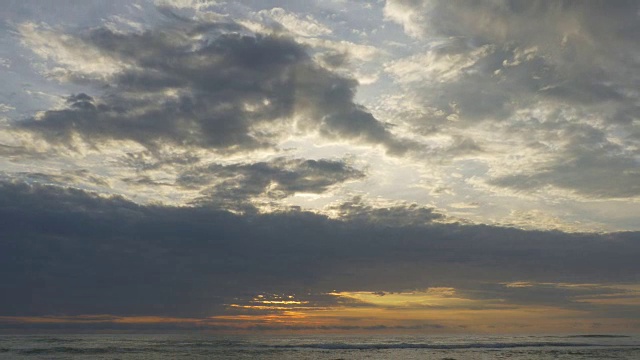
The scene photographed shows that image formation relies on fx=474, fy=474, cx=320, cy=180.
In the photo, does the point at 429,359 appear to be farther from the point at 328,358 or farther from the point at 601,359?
the point at 601,359

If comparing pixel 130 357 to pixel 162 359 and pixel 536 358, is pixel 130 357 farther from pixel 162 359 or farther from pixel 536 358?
pixel 536 358

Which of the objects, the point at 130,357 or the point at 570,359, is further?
the point at 130,357

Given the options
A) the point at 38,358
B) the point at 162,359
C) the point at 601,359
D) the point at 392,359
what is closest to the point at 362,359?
the point at 392,359

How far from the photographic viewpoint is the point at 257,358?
74.4 meters

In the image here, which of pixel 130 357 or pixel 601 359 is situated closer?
pixel 601 359

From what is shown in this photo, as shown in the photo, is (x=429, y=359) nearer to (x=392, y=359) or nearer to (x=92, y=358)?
(x=392, y=359)

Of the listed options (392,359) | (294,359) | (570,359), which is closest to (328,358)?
(294,359)

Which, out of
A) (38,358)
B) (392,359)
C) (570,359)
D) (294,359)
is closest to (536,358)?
(570,359)

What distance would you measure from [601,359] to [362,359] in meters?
35.4

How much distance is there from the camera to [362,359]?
73.8 meters

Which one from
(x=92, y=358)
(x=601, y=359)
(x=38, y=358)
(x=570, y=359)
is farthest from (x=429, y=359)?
(x=38, y=358)

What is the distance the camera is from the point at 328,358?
73.6 m

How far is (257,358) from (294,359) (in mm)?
5932

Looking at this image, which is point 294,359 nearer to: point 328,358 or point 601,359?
point 328,358
